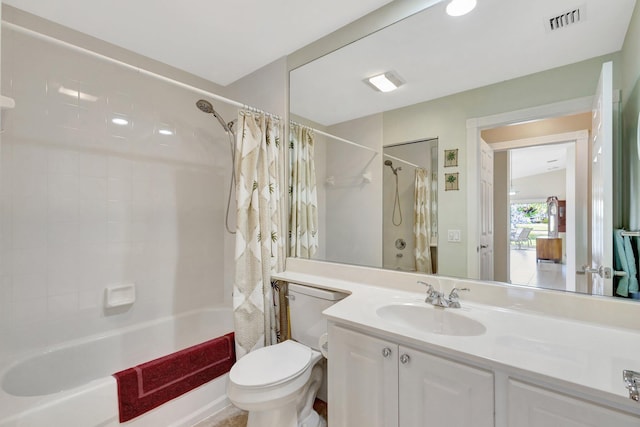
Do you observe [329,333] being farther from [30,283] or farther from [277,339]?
[30,283]

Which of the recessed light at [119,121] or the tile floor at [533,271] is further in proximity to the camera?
the recessed light at [119,121]

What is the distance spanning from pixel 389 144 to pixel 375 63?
0.53 m

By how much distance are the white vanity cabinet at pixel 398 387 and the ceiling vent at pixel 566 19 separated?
4.72 feet

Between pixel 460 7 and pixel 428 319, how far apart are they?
1580mm

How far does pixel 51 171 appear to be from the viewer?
177cm

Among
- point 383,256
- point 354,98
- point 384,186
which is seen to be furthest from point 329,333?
point 354,98

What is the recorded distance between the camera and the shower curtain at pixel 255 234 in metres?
1.80

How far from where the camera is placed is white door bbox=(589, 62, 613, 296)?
3.26ft

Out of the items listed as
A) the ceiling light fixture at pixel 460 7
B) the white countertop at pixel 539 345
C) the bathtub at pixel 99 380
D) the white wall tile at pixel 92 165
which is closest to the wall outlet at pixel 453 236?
the white countertop at pixel 539 345

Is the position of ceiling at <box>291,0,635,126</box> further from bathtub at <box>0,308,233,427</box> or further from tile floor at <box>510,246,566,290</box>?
bathtub at <box>0,308,233,427</box>

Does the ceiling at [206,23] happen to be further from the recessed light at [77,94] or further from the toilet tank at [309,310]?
the toilet tank at [309,310]

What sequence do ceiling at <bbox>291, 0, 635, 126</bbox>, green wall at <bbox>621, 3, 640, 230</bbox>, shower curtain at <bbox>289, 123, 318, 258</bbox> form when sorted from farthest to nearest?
1. shower curtain at <bbox>289, 123, 318, 258</bbox>
2. ceiling at <bbox>291, 0, 635, 126</bbox>
3. green wall at <bbox>621, 3, 640, 230</bbox>

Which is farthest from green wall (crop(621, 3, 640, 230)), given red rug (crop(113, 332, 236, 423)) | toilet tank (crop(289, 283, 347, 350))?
red rug (crop(113, 332, 236, 423))

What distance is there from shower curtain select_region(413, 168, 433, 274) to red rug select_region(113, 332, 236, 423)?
1384 mm
